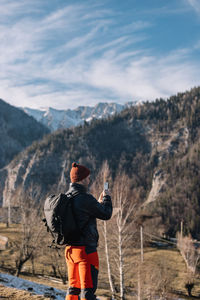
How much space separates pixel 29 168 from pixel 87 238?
19572 centimetres

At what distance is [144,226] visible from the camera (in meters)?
80.1

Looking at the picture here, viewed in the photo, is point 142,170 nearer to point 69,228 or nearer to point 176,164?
point 176,164

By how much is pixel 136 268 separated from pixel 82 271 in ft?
147

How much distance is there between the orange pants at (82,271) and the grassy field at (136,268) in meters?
24.4

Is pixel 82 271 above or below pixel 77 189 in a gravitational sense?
below

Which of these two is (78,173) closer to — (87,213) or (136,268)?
(87,213)

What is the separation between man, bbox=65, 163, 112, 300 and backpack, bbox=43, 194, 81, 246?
10 centimetres

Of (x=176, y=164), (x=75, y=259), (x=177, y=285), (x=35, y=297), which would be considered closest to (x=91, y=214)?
(x=75, y=259)

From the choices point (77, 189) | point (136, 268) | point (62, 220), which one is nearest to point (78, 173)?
point (77, 189)

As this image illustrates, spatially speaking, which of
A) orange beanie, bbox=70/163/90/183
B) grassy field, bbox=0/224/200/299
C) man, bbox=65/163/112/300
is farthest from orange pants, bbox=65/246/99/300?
grassy field, bbox=0/224/200/299

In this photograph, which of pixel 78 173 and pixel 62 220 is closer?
pixel 62 220

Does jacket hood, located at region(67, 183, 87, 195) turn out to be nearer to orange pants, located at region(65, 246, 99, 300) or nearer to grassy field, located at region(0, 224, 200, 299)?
orange pants, located at region(65, 246, 99, 300)

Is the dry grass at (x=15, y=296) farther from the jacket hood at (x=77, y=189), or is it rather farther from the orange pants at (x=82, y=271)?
the jacket hood at (x=77, y=189)

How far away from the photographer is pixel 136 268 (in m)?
46.3
